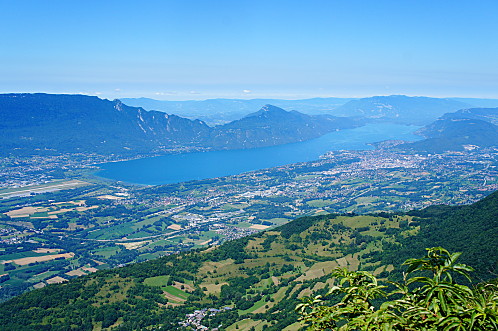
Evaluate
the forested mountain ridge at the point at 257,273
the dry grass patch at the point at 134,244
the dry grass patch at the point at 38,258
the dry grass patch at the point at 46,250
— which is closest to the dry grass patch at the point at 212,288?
the forested mountain ridge at the point at 257,273

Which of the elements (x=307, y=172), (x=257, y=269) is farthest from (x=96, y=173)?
(x=257, y=269)

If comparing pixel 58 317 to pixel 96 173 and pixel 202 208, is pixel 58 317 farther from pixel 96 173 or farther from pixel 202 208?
pixel 96 173

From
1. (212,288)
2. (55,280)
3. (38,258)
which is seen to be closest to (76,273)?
(55,280)

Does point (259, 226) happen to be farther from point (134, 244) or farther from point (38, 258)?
point (38, 258)

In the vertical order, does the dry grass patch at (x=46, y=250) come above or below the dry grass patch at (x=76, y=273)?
below

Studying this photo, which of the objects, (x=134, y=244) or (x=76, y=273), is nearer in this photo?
(x=76, y=273)

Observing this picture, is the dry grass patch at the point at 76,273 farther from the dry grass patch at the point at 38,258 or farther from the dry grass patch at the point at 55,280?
the dry grass patch at the point at 38,258

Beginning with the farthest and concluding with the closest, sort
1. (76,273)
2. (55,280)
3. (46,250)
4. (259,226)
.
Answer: (259,226), (46,250), (76,273), (55,280)

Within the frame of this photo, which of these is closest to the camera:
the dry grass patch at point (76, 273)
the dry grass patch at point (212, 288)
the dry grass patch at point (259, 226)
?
the dry grass patch at point (212, 288)
